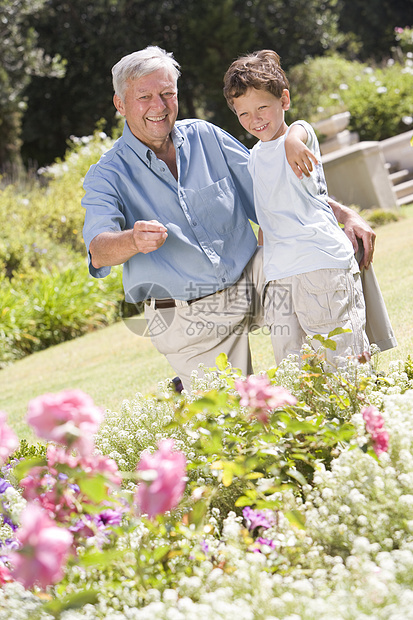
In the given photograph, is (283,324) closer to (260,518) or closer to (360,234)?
(360,234)

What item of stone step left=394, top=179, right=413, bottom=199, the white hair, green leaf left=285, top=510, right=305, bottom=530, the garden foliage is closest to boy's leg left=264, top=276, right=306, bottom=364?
the white hair

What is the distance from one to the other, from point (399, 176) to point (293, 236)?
8.89 metres

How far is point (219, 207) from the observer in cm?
323

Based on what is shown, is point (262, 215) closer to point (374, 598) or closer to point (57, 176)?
point (374, 598)

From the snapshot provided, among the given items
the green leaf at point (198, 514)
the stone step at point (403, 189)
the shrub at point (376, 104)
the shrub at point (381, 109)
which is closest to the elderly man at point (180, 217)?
the green leaf at point (198, 514)

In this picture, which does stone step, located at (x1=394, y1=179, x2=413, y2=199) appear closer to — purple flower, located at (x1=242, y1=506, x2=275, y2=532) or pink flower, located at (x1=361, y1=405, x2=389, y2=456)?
pink flower, located at (x1=361, y1=405, x2=389, y2=456)

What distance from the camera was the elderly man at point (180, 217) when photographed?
3025 mm

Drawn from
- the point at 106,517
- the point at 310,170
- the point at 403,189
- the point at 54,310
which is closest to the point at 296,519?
the point at 106,517

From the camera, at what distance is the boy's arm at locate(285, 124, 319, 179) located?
2.62 meters

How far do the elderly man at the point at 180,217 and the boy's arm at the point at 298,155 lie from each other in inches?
17.5

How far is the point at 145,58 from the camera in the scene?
300cm

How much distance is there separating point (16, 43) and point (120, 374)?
13.6 meters

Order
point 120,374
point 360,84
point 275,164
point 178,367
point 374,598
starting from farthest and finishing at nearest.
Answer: point 360,84, point 120,374, point 178,367, point 275,164, point 374,598

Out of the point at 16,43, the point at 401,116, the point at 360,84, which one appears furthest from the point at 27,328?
the point at 16,43
